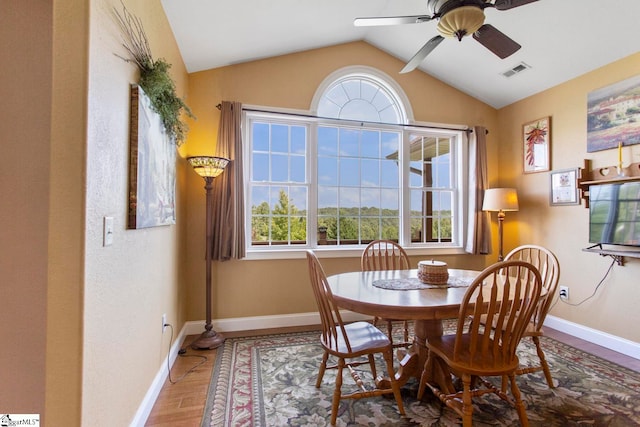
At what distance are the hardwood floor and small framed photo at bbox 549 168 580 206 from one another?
1.43 metres

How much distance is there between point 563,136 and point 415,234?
1919mm

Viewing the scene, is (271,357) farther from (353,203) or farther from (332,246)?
(353,203)

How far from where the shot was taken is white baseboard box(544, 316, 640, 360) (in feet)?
8.75

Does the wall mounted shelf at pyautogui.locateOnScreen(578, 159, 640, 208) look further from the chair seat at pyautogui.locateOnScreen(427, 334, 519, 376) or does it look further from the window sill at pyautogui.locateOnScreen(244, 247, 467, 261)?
the chair seat at pyautogui.locateOnScreen(427, 334, 519, 376)

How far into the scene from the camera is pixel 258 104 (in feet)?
10.8

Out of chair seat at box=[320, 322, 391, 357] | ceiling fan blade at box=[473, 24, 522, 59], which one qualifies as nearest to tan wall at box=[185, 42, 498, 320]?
chair seat at box=[320, 322, 391, 357]

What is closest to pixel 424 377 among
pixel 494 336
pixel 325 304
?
pixel 494 336

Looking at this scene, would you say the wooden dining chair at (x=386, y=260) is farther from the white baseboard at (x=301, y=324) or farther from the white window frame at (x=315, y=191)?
the white baseboard at (x=301, y=324)

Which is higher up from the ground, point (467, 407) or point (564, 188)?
point (564, 188)

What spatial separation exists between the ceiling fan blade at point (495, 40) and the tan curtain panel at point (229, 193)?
222 cm

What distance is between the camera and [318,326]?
131 inches

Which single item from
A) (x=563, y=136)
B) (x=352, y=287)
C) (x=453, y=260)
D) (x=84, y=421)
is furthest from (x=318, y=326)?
(x=563, y=136)

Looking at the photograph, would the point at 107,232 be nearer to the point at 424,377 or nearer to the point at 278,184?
the point at 424,377

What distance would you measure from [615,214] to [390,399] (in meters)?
2.61
